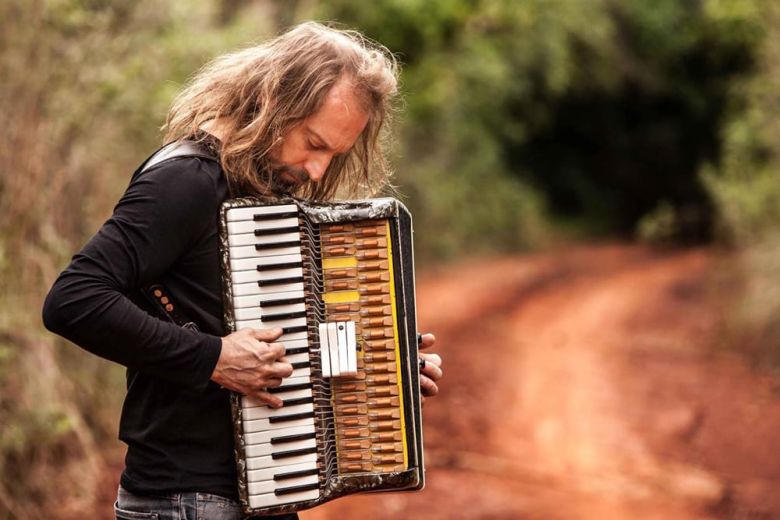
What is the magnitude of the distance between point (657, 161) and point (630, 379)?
1429 cm

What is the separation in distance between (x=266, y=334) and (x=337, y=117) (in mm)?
611

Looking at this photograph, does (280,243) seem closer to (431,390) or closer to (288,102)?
(288,102)

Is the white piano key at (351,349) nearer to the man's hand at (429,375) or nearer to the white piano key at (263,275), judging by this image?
the white piano key at (263,275)

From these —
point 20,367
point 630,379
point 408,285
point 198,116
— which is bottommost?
point 630,379

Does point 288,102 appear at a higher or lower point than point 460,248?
higher

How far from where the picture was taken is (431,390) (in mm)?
3004

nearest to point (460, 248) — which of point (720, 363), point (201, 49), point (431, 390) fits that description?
A: point (720, 363)

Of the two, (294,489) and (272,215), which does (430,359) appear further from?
(272,215)

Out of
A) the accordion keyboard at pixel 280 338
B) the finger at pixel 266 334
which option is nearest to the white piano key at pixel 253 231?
the accordion keyboard at pixel 280 338

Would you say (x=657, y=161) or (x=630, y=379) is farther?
(x=657, y=161)

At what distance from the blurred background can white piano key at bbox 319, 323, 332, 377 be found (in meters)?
0.70

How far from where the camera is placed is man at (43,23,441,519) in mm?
2285

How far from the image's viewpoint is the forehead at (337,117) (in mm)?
Answer: 2625

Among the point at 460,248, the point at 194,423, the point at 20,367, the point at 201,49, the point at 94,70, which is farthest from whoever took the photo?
the point at 460,248
